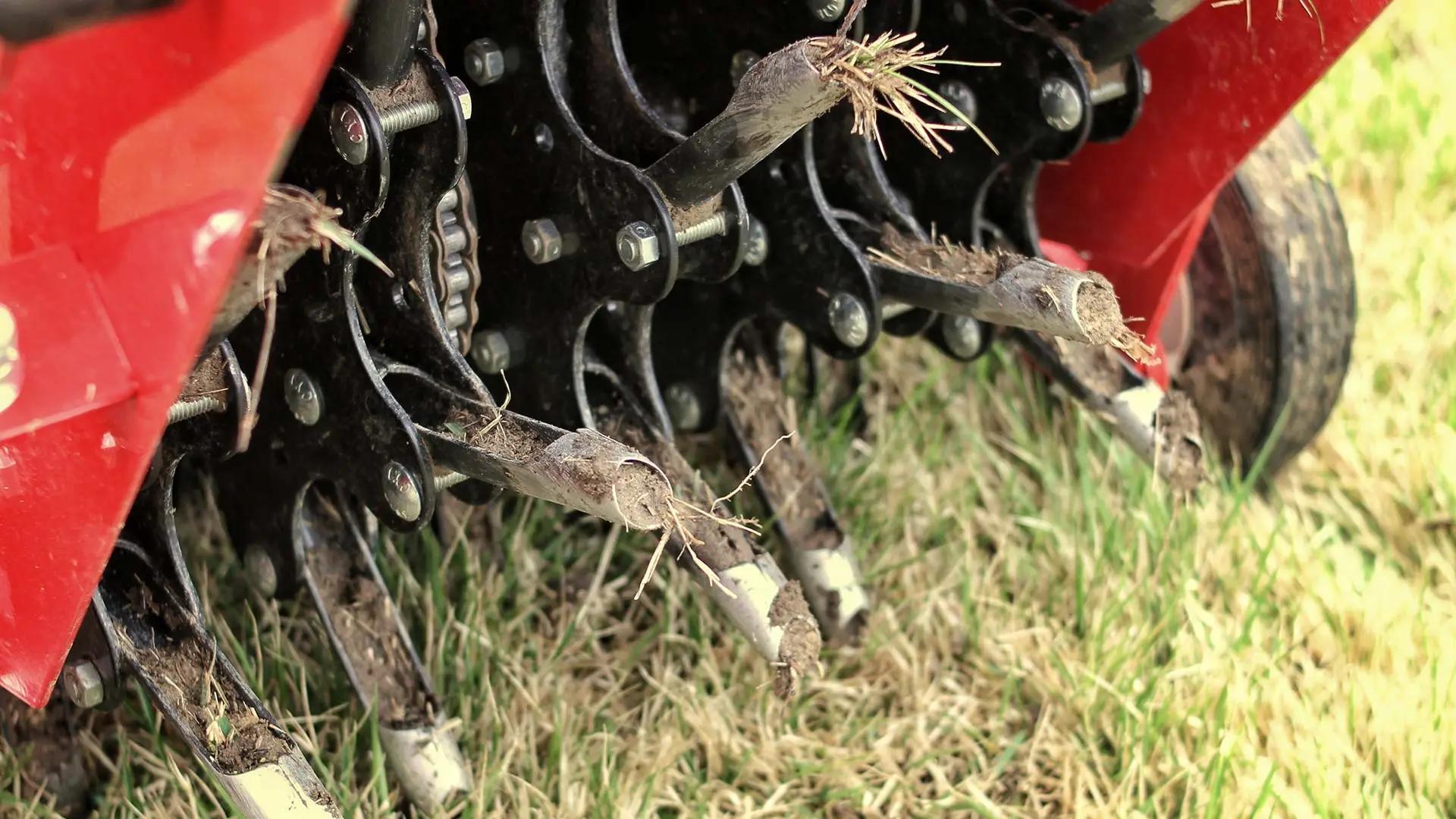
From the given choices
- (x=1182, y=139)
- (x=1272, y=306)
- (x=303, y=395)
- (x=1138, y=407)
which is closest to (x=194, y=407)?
(x=303, y=395)

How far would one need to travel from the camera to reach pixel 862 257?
1497 millimetres

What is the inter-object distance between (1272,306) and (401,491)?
1.16m

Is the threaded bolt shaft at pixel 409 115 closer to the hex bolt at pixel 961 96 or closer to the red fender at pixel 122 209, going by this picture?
the red fender at pixel 122 209

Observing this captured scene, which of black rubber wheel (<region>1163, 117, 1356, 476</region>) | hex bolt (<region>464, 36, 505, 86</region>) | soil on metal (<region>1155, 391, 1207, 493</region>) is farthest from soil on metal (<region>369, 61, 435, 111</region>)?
black rubber wheel (<region>1163, 117, 1356, 476</region>)

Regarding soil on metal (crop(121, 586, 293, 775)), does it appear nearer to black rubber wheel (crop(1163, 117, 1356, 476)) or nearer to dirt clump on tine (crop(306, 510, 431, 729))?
dirt clump on tine (crop(306, 510, 431, 729))

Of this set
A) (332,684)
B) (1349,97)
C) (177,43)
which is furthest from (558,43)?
(1349,97)

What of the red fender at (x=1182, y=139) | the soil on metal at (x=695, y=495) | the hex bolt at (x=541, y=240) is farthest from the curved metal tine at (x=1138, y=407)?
the hex bolt at (x=541, y=240)

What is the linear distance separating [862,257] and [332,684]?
28.2 inches

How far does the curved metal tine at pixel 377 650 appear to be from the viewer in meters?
1.49

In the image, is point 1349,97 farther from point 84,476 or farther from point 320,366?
point 84,476

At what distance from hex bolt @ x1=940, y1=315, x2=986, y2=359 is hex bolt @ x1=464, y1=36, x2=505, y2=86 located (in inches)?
23.7

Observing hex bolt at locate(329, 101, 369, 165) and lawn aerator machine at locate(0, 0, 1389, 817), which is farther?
hex bolt at locate(329, 101, 369, 165)

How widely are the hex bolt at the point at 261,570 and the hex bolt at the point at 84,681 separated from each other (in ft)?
0.62

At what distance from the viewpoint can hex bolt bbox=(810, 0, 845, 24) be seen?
4.67ft
